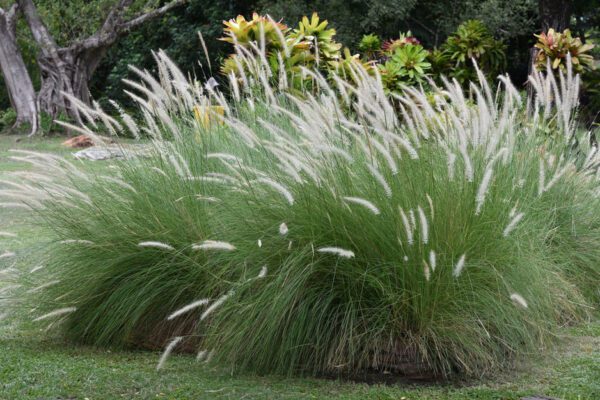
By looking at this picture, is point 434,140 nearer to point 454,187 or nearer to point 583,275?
point 454,187

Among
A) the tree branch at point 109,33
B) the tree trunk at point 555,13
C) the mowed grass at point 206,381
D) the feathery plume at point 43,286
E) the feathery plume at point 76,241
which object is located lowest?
the mowed grass at point 206,381

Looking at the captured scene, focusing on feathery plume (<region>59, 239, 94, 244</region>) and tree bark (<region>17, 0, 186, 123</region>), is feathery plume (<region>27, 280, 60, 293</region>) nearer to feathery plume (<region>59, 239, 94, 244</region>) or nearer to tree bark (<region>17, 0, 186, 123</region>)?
feathery plume (<region>59, 239, 94, 244</region>)

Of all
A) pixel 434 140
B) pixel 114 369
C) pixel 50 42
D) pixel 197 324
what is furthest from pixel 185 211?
pixel 50 42

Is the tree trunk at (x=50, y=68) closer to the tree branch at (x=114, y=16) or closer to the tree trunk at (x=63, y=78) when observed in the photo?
the tree trunk at (x=63, y=78)

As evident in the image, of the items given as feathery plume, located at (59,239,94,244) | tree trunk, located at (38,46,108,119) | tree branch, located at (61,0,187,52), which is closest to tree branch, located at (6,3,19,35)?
tree trunk, located at (38,46,108,119)

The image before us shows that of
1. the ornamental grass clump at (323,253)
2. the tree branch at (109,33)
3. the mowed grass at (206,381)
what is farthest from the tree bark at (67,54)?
the mowed grass at (206,381)

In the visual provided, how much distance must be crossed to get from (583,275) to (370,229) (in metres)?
1.85

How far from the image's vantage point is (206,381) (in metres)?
3.64

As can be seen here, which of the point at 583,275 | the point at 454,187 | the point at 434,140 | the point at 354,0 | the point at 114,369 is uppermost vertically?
the point at 354,0

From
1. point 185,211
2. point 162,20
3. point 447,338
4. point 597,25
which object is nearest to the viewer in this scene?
point 447,338

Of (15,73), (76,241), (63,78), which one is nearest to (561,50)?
(76,241)

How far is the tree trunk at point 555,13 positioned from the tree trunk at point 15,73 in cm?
1055

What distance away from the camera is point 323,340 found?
3.66 metres

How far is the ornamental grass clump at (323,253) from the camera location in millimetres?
3596
